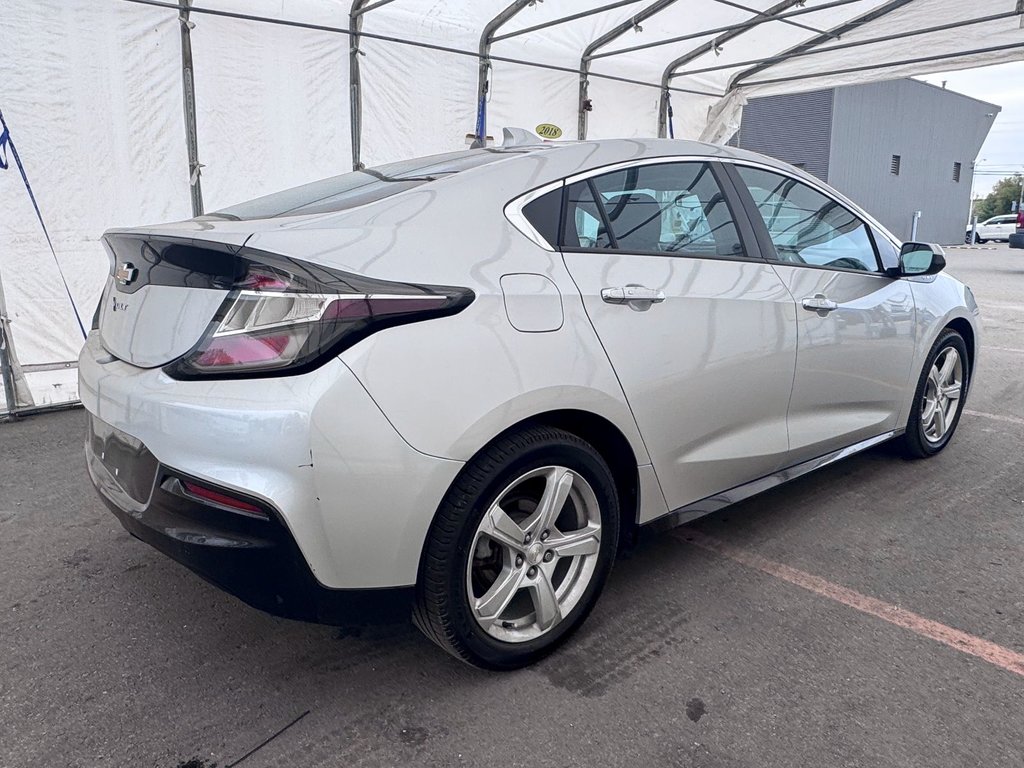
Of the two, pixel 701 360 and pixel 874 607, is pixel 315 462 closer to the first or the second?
pixel 701 360

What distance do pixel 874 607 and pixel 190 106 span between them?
17.0 feet

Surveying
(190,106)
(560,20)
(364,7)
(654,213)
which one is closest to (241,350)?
(654,213)

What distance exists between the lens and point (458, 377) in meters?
2.02

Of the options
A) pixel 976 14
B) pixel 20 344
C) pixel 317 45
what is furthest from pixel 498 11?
pixel 20 344

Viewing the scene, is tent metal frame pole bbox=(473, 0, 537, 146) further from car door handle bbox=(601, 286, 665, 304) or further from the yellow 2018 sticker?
car door handle bbox=(601, 286, 665, 304)

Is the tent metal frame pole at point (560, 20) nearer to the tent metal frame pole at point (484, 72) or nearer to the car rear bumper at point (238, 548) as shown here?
the tent metal frame pole at point (484, 72)

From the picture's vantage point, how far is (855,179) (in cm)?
2945

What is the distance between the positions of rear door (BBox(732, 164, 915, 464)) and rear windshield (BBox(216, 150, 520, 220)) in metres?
Result: 1.13

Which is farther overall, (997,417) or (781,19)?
(781,19)

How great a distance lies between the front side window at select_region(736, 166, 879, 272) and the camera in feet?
10.3

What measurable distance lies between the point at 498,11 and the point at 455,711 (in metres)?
5.83

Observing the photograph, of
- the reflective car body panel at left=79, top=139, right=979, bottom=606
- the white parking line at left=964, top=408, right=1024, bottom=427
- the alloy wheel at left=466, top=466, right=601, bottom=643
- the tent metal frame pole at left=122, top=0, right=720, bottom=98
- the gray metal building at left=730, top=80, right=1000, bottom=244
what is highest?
the gray metal building at left=730, top=80, right=1000, bottom=244

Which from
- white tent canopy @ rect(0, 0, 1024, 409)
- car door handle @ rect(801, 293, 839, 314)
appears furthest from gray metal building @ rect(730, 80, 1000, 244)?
car door handle @ rect(801, 293, 839, 314)

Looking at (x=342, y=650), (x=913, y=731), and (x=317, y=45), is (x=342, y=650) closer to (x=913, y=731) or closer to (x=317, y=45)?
(x=913, y=731)
